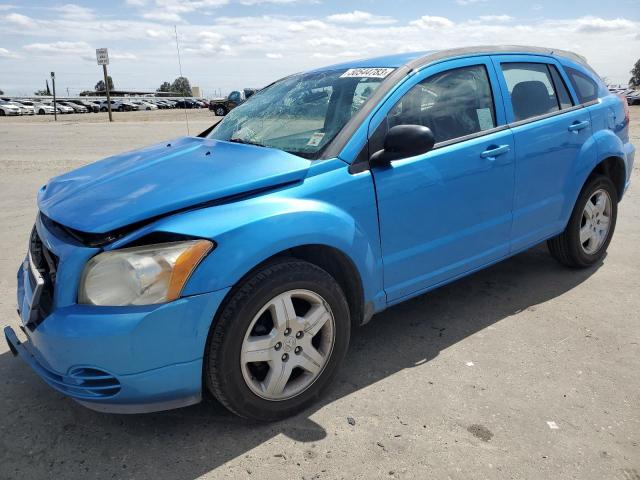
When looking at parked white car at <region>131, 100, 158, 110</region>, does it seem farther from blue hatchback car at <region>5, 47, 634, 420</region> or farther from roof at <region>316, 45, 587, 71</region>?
roof at <region>316, 45, 587, 71</region>

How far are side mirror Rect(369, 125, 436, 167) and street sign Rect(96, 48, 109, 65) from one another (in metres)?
28.4

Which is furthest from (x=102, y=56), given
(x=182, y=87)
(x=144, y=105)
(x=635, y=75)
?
(x=635, y=75)

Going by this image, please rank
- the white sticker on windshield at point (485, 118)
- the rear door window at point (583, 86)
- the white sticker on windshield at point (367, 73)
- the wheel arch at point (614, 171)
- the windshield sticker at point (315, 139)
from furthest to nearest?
1. the wheel arch at point (614, 171)
2. the rear door window at point (583, 86)
3. the white sticker on windshield at point (485, 118)
4. the white sticker on windshield at point (367, 73)
5. the windshield sticker at point (315, 139)

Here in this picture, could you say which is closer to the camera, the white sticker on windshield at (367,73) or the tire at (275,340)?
the tire at (275,340)

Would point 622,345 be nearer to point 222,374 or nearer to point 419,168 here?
point 419,168

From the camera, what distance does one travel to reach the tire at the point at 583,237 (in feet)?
14.1

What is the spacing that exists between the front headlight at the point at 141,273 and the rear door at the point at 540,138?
2.33 metres

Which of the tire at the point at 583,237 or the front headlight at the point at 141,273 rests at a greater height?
the front headlight at the point at 141,273

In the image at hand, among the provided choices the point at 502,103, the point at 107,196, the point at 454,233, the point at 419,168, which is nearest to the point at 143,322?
the point at 107,196

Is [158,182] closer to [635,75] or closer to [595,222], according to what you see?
[595,222]

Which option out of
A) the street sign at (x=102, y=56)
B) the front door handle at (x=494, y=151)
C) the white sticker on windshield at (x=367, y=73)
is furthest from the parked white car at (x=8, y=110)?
the front door handle at (x=494, y=151)

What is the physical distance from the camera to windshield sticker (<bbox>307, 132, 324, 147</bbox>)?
2.97 metres

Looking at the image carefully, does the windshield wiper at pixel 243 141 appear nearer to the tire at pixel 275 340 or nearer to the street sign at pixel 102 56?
the tire at pixel 275 340

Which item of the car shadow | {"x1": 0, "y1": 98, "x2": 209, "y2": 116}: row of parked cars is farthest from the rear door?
{"x1": 0, "y1": 98, "x2": 209, "y2": 116}: row of parked cars
